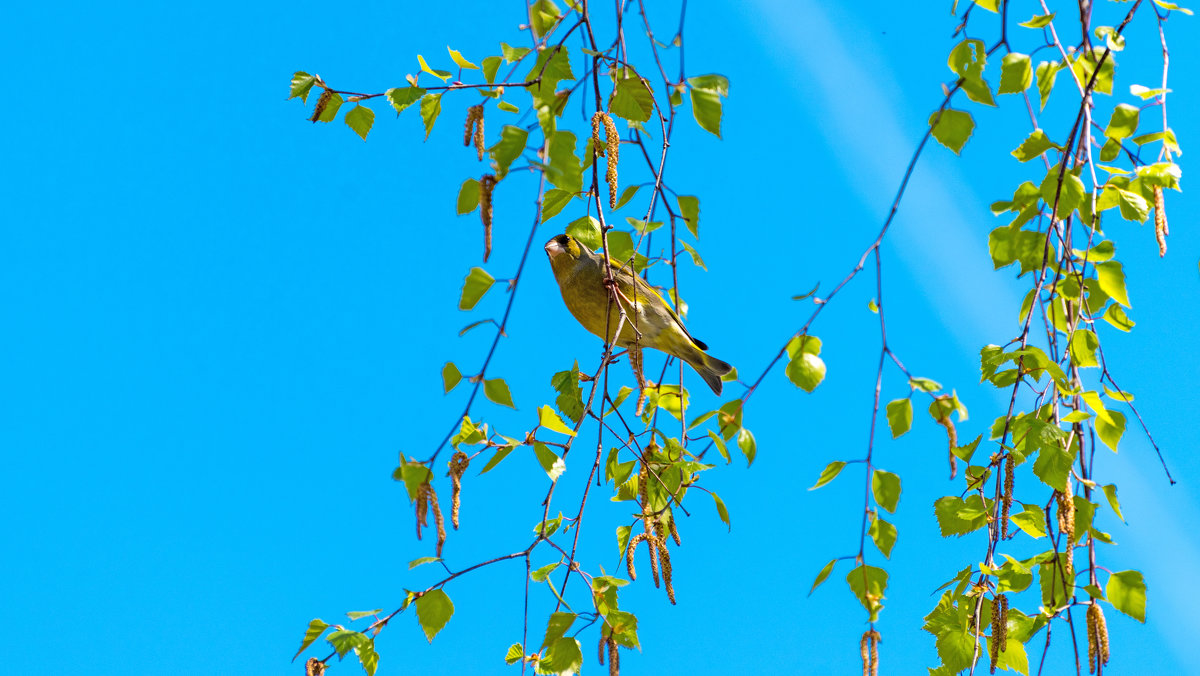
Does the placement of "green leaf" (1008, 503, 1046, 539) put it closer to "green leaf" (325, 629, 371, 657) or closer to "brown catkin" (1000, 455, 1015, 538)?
"brown catkin" (1000, 455, 1015, 538)

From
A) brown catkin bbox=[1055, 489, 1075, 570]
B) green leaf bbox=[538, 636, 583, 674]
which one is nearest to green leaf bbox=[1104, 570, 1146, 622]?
brown catkin bbox=[1055, 489, 1075, 570]

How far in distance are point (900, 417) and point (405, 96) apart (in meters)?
1.49

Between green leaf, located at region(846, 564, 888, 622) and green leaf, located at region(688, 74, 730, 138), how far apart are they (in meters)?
1.08

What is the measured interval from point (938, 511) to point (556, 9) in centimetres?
175

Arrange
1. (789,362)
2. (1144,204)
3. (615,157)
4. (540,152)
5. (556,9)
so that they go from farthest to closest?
1. (556,9)
2. (1144,204)
3. (789,362)
4. (615,157)
5. (540,152)

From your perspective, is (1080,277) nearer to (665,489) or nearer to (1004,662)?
(1004,662)

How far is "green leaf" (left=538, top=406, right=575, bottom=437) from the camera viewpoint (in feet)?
7.49

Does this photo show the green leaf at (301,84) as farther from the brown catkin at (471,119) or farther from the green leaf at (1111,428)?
the green leaf at (1111,428)

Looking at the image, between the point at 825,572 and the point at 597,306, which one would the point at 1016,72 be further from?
the point at 597,306

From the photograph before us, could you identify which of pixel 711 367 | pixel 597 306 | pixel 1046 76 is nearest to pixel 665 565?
pixel 1046 76


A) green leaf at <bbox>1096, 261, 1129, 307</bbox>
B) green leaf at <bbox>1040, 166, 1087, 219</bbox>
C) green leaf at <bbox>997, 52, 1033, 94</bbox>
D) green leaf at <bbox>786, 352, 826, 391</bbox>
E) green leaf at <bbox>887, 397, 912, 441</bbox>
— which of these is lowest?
green leaf at <bbox>887, 397, 912, 441</bbox>

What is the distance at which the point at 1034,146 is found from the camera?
2.45 m

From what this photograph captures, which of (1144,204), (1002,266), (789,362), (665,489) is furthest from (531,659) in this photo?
(1144,204)

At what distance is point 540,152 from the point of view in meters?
1.89
